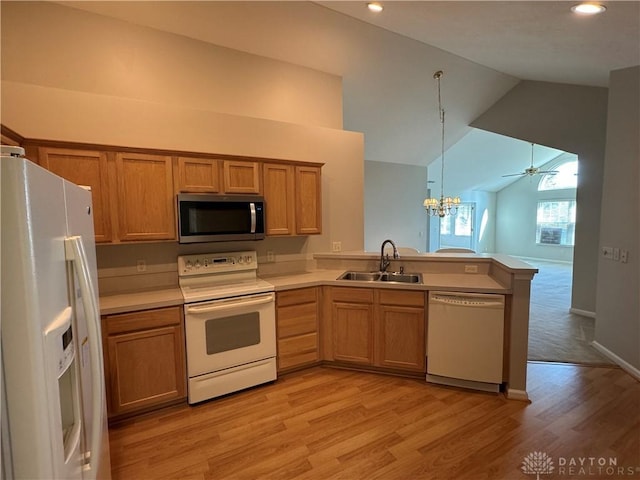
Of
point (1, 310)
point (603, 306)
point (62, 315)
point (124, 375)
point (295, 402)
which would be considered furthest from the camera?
point (603, 306)

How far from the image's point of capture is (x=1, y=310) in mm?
708

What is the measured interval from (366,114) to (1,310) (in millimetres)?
5051

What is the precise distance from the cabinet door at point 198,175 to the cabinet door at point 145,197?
0.30ft

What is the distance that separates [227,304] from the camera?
2561 mm

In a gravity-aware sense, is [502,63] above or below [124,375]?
above

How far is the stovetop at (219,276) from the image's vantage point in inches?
103

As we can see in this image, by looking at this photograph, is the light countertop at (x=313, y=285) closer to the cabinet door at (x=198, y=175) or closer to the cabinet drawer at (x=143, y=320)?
the cabinet drawer at (x=143, y=320)

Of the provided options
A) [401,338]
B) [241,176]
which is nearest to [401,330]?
[401,338]

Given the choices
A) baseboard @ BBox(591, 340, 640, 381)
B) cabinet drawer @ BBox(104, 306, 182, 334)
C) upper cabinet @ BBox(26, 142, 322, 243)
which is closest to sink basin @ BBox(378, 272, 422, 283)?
upper cabinet @ BBox(26, 142, 322, 243)

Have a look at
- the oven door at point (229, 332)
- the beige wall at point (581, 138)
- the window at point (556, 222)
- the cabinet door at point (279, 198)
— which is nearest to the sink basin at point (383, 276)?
the cabinet door at point (279, 198)

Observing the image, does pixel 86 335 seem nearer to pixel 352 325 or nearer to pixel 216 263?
pixel 216 263

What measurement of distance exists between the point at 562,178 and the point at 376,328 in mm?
11151

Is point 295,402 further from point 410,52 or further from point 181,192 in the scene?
point 410,52

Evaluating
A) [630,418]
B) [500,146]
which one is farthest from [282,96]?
[500,146]
